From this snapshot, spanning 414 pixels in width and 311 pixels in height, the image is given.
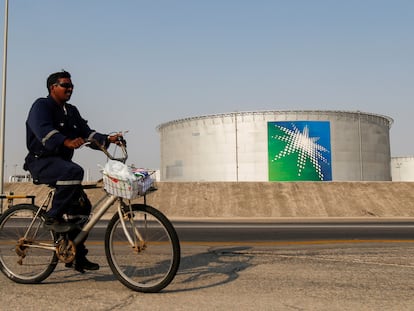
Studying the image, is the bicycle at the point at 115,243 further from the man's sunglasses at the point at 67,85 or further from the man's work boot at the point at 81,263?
the man's sunglasses at the point at 67,85

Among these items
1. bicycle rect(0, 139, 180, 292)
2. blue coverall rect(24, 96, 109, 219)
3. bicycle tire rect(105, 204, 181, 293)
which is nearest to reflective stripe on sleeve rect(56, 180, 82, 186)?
blue coverall rect(24, 96, 109, 219)

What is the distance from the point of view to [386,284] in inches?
143

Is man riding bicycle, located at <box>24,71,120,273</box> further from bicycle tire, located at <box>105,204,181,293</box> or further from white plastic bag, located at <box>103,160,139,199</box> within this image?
bicycle tire, located at <box>105,204,181,293</box>

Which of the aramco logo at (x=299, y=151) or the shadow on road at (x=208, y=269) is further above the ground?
the aramco logo at (x=299, y=151)

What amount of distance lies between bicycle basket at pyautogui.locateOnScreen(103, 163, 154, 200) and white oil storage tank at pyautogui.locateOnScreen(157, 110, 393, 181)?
41722mm

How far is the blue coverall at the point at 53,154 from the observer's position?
3.72 m

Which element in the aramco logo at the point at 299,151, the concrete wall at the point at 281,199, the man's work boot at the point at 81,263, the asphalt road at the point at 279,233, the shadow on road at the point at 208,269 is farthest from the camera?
the aramco logo at the point at 299,151

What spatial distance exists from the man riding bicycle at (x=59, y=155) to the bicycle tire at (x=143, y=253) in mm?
511

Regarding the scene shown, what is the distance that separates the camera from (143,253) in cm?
352

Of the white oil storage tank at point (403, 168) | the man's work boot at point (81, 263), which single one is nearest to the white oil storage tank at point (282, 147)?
the white oil storage tank at point (403, 168)

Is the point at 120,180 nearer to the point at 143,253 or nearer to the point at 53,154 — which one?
the point at 143,253

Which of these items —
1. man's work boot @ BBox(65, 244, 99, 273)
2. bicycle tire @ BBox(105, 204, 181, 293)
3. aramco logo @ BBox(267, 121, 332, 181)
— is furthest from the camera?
aramco logo @ BBox(267, 121, 332, 181)

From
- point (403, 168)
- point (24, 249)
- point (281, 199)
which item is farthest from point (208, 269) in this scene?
point (403, 168)

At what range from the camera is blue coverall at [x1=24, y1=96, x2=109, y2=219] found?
3.72 m
